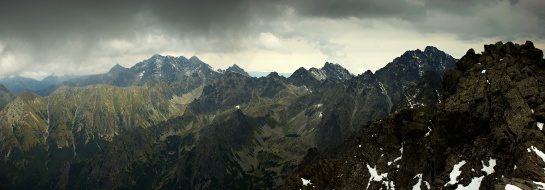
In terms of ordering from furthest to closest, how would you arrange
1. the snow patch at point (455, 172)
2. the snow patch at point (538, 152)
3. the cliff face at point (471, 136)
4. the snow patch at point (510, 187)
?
the snow patch at point (455, 172)
the cliff face at point (471, 136)
the snow patch at point (538, 152)
the snow patch at point (510, 187)

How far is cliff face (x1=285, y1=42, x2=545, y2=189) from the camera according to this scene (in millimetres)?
87688

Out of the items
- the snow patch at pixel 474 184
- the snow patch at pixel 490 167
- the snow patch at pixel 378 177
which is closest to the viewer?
the snow patch at pixel 474 184

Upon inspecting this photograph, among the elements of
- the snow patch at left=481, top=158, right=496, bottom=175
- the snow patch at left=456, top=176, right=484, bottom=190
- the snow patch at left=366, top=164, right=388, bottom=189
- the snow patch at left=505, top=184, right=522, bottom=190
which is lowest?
the snow patch at left=366, top=164, right=388, bottom=189

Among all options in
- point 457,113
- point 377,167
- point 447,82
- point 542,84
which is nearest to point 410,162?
point 377,167

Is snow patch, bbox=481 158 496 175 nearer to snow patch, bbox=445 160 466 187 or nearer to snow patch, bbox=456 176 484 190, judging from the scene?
snow patch, bbox=456 176 484 190

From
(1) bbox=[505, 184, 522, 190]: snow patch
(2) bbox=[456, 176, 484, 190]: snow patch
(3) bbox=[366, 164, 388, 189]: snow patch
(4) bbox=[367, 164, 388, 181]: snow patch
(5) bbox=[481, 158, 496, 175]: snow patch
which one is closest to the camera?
(1) bbox=[505, 184, 522, 190]: snow patch

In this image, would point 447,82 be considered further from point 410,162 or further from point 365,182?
point 365,182

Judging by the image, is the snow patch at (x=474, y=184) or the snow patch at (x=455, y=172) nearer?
the snow patch at (x=474, y=184)

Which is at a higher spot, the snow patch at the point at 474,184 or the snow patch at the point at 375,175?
the snow patch at the point at 474,184

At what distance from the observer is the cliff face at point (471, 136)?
8769 cm

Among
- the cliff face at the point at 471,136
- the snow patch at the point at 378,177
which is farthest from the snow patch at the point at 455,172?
the snow patch at the point at 378,177

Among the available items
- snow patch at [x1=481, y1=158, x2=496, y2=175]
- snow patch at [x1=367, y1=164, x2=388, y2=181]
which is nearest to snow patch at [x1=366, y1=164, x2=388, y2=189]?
snow patch at [x1=367, y1=164, x2=388, y2=181]

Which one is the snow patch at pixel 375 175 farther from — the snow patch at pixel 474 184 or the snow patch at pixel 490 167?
the snow patch at pixel 490 167

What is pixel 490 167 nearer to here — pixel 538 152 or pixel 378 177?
pixel 538 152
